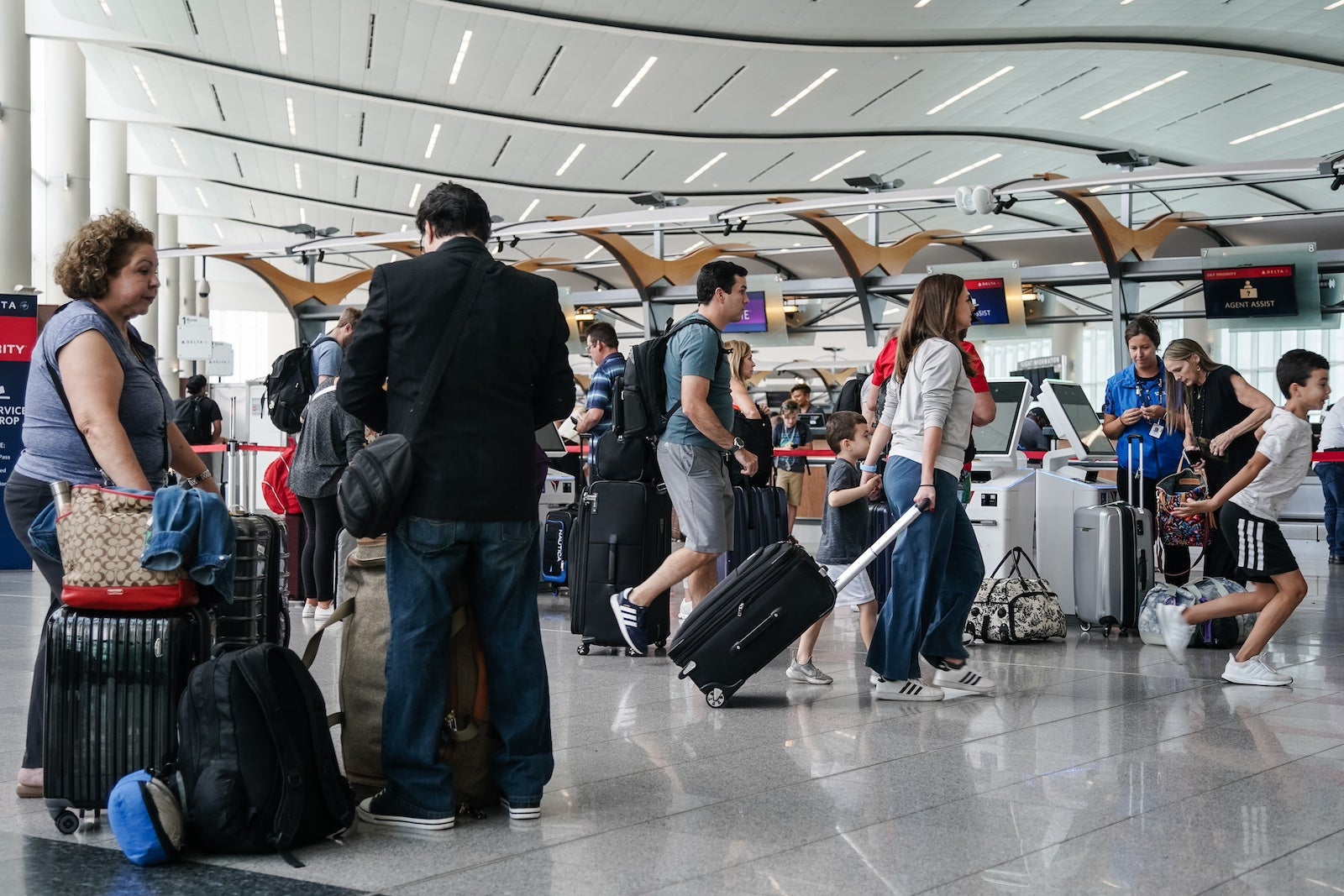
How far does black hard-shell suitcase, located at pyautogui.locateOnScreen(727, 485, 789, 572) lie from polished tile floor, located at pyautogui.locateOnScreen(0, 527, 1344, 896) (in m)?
1.90

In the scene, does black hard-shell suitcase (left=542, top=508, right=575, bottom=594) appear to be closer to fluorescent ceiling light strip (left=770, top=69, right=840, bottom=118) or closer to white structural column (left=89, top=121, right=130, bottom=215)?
fluorescent ceiling light strip (left=770, top=69, right=840, bottom=118)

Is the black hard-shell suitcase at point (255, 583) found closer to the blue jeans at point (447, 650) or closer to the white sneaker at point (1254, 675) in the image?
the blue jeans at point (447, 650)

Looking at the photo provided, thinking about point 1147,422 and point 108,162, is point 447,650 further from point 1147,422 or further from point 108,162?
point 108,162

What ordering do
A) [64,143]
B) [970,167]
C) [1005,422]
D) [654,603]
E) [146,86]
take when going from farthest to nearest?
[970,167] < [146,86] < [64,143] < [1005,422] < [654,603]

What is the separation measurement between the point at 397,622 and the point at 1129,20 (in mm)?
16113

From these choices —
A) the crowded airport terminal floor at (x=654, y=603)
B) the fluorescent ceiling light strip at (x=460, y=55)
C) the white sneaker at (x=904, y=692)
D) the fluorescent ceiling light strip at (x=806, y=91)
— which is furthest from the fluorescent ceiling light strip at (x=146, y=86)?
the white sneaker at (x=904, y=692)

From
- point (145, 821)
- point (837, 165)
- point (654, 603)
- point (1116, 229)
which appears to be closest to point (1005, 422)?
point (654, 603)

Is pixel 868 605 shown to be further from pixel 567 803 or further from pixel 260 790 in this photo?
pixel 260 790

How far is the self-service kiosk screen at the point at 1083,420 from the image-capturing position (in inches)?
317

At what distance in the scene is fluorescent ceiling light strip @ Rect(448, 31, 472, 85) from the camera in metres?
17.7

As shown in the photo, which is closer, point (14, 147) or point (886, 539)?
point (886, 539)

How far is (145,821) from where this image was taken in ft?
8.83

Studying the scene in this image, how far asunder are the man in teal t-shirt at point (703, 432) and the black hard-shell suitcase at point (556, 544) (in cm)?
259

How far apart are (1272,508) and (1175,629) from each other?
97 cm
